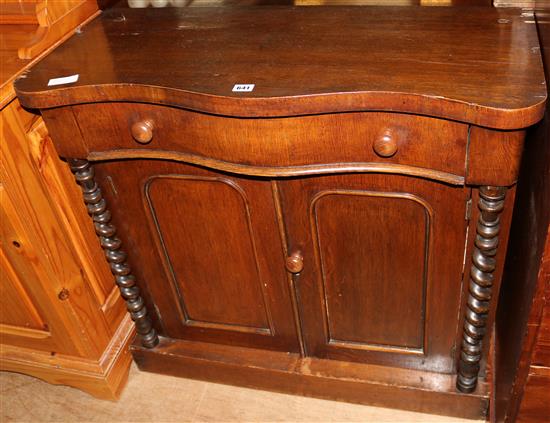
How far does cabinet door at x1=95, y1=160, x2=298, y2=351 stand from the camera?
1.32 metres

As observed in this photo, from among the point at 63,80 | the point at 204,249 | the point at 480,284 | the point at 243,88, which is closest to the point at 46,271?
the point at 204,249

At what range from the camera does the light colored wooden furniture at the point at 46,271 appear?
1.34 metres

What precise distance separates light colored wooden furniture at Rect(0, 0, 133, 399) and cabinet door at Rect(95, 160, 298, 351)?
0.46ft

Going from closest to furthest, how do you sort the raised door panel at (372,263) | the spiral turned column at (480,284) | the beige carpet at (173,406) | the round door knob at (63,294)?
1. the spiral turned column at (480,284)
2. the raised door panel at (372,263)
3. the round door knob at (63,294)
4. the beige carpet at (173,406)

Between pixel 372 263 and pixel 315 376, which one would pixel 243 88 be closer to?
pixel 372 263

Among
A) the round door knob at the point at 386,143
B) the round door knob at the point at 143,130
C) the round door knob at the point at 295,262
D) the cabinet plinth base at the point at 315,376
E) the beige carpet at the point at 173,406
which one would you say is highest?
the round door knob at the point at 143,130

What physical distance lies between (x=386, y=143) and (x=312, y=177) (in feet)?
0.64

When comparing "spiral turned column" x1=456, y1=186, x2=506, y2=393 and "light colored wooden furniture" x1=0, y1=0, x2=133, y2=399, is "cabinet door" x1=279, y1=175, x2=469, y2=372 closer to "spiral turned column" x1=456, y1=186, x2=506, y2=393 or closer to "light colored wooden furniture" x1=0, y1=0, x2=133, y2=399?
"spiral turned column" x1=456, y1=186, x2=506, y2=393

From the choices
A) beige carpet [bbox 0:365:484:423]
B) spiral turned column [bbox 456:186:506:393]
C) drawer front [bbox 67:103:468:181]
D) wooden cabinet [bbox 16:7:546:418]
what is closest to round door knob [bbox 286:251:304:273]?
wooden cabinet [bbox 16:7:546:418]

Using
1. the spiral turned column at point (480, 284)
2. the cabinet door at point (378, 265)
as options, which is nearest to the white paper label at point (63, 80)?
the cabinet door at point (378, 265)

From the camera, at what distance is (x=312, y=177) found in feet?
4.04

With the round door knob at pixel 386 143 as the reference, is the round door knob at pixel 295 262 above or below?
below

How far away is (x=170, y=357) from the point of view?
1.70 meters

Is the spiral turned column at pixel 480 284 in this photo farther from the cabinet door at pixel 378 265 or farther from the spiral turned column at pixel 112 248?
the spiral turned column at pixel 112 248
